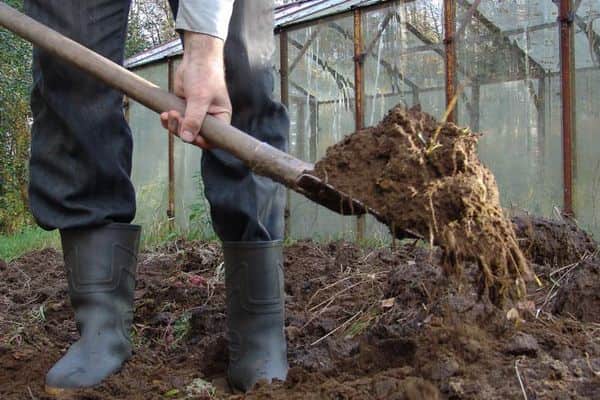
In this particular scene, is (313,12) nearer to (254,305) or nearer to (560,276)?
(560,276)

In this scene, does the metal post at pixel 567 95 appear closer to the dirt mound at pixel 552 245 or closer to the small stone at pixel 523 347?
the dirt mound at pixel 552 245

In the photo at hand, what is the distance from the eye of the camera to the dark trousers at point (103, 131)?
208 centimetres

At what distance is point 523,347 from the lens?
66.8 inches

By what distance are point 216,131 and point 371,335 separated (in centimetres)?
69

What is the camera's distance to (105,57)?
2146mm

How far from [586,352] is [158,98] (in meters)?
1.17

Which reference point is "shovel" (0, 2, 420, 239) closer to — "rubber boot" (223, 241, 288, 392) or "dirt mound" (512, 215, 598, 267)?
"rubber boot" (223, 241, 288, 392)

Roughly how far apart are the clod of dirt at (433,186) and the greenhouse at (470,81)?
9.80ft

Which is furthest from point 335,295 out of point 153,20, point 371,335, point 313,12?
point 153,20

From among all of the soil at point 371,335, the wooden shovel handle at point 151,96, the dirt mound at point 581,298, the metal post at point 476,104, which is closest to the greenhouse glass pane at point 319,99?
the metal post at point 476,104

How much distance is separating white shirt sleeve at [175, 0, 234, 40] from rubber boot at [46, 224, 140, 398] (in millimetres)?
630

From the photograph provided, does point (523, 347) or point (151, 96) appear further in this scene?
point (151, 96)

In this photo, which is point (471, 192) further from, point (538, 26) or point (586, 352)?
point (538, 26)

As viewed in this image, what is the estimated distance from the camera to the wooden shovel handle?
5.76ft
